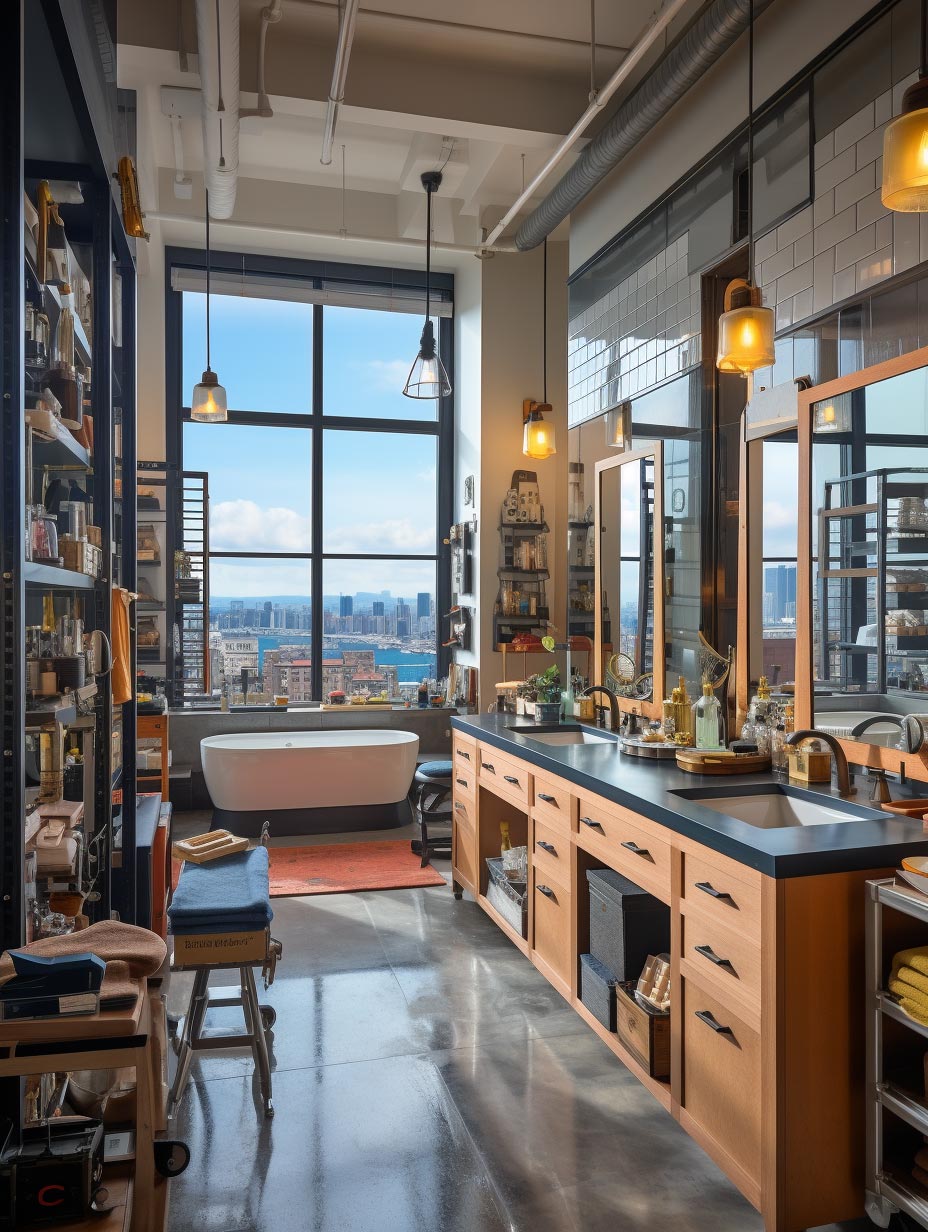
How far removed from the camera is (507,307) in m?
7.29

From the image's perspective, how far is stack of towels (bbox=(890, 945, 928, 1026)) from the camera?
1.93m

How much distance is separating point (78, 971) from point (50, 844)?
91cm

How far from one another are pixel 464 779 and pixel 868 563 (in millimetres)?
2514

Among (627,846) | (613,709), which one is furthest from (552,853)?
(613,709)

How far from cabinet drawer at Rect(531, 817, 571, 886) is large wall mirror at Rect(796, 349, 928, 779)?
981 millimetres

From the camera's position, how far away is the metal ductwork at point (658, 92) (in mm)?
3426

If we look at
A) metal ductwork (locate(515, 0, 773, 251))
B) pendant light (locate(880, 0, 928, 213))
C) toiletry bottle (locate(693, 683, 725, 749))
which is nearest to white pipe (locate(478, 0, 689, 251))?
metal ductwork (locate(515, 0, 773, 251))

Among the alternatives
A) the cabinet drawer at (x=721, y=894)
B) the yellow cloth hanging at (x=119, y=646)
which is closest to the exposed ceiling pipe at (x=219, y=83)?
the yellow cloth hanging at (x=119, y=646)

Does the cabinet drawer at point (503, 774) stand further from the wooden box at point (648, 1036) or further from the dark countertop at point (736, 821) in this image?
the wooden box at point (648, 1036)

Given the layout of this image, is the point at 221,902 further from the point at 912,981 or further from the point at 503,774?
the point at 912,981

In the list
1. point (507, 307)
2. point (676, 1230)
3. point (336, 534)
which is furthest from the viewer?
point (336, 534)

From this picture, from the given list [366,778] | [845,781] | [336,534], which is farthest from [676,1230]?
[336,534]

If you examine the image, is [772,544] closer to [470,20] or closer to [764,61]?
[764,61]

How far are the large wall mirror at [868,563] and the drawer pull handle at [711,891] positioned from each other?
781 millimetres
